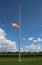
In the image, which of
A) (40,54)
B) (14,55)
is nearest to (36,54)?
(40,54)

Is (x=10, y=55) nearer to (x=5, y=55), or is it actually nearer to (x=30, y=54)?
(x=5, y=55)

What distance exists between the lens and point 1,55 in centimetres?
3294

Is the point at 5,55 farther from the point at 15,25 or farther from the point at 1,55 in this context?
the point at 15,25

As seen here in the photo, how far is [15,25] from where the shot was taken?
24.0 metres

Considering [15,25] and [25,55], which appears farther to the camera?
[25,55]

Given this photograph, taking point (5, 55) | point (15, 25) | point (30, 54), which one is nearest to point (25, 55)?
point (30, 54)

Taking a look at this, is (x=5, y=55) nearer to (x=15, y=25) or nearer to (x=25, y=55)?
(x=25, y=55)

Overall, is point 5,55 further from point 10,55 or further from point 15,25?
point 15,25

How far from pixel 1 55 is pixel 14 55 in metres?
1.82

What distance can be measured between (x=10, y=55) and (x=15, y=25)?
427 inches

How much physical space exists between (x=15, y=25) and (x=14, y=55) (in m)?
10.0

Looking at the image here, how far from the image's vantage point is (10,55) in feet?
112

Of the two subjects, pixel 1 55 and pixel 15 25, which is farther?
pixel 1 55

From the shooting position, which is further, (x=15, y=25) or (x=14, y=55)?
(x=14, y=55)
